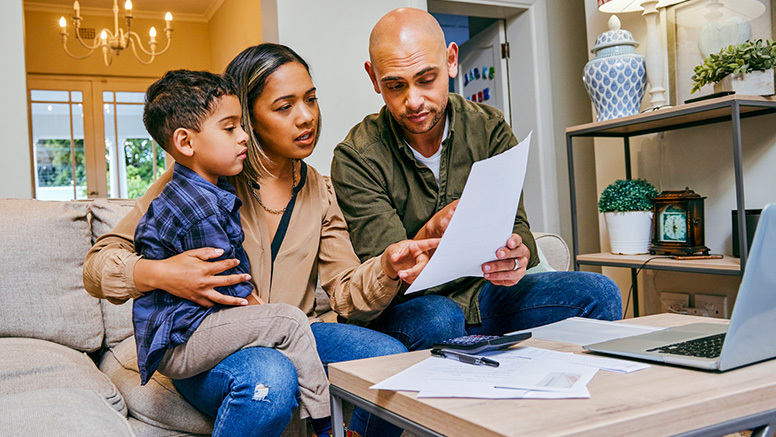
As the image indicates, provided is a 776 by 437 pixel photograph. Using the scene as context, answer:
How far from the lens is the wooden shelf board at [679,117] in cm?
204

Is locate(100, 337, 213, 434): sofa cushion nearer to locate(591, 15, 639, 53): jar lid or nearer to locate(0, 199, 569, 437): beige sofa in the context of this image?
locate(0, 199, 569, 437): beige sofa

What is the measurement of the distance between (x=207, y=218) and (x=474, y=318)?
670mm

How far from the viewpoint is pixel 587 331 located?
43.8 inches

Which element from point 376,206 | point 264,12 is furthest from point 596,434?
point 264,12

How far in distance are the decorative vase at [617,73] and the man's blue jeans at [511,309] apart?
48.0 inches

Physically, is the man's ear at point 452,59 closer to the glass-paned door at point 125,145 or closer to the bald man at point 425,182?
the bald man at point 425,182

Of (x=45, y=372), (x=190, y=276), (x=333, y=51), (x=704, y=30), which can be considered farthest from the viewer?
(x=333, y=51)

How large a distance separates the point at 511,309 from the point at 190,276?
769 mm

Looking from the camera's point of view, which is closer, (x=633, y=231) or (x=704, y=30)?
(x=704, y=30)

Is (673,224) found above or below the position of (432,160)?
below

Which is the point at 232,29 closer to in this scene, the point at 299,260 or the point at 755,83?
the point at 755,83

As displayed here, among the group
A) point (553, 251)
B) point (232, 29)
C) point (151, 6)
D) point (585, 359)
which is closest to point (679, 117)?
point (553, 251)

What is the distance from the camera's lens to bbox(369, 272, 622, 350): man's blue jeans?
51.9 inches

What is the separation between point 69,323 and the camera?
1563 millimetres
